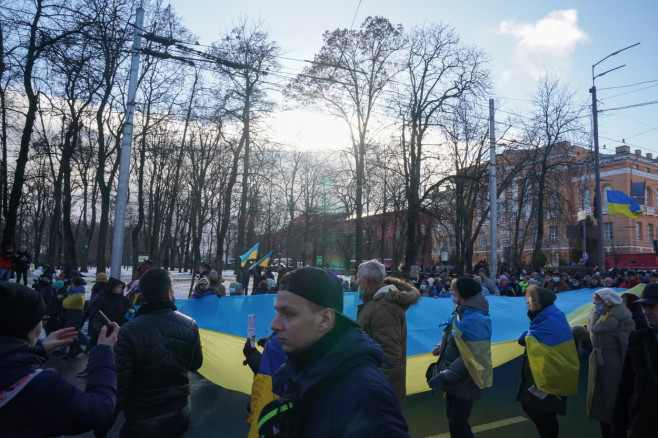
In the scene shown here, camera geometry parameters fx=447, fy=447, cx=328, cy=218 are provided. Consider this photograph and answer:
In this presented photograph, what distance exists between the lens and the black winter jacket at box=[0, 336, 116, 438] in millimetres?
1887

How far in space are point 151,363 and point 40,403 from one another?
1.38 metres

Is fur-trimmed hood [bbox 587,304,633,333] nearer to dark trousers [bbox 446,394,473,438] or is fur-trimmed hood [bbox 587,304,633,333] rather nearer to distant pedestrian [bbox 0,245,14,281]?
dark trousers [bbox 446,394,473,438]

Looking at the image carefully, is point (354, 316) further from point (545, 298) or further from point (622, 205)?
point (622, 205)

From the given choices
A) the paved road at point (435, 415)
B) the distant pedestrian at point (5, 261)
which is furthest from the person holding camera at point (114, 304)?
the distant pedestrian at point (5, 261)

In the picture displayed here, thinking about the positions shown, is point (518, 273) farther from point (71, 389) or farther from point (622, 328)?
point (71, 389)

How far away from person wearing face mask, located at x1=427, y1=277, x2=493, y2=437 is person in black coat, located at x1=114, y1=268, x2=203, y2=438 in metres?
2.32

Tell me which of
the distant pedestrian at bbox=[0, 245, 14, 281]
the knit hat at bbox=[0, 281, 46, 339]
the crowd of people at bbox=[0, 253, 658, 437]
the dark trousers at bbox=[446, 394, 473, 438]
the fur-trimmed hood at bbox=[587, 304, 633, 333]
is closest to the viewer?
the crowd of people at bbox=[0, 253, 658, 437]

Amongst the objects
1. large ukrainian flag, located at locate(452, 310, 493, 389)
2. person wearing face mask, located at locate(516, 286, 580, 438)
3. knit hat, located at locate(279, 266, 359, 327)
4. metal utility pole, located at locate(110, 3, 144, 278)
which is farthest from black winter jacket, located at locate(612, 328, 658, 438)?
metal utility pole, located at locate(110, 3, 144, 278)

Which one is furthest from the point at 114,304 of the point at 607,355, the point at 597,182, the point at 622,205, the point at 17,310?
the point at 622,205

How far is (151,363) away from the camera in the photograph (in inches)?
129

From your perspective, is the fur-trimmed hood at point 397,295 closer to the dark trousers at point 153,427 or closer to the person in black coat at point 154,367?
the person in black coat at point 154,367

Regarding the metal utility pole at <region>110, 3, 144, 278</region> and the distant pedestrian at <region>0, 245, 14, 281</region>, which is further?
the distant pedestrian at <region>0, 245, 14, 281</region>

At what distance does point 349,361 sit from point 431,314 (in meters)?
7.36

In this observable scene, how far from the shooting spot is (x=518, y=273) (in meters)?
25.1
